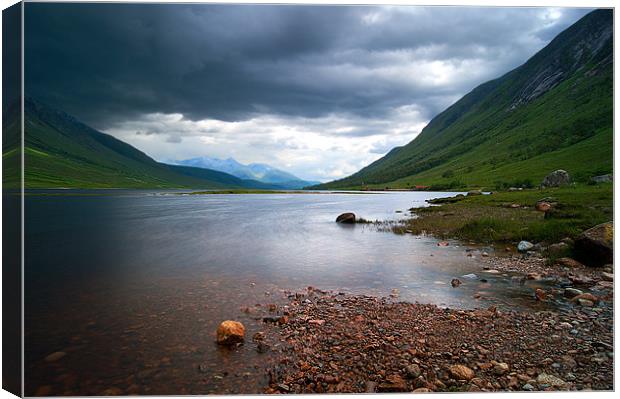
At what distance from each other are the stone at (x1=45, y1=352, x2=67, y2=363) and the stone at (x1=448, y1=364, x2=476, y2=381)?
25.6ft

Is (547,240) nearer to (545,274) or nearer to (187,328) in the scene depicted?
(545,274)

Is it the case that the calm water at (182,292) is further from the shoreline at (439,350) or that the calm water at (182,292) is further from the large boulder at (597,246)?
the large boulder at (597,246)

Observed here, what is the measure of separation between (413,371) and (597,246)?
10.5 meters

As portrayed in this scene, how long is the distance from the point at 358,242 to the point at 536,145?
147 metres

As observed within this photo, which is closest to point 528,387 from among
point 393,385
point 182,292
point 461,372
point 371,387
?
point 461,372

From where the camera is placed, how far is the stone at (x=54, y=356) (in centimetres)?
703

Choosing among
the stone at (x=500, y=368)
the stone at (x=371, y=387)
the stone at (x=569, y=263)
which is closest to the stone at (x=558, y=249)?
the stone at (x=569, y=263)

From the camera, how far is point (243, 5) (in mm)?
7355

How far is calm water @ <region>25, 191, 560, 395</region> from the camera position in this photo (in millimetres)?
6480

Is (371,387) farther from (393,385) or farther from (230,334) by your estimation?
(230,334)

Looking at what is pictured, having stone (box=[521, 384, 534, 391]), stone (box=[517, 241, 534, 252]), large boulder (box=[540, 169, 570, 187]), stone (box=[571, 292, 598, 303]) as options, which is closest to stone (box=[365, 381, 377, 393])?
stone (box=[521, 384, 534, 391])

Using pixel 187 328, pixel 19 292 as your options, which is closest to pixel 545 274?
pixel 187 328

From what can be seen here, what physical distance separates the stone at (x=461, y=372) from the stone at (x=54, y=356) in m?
7.80

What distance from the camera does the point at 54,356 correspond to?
7.15m
